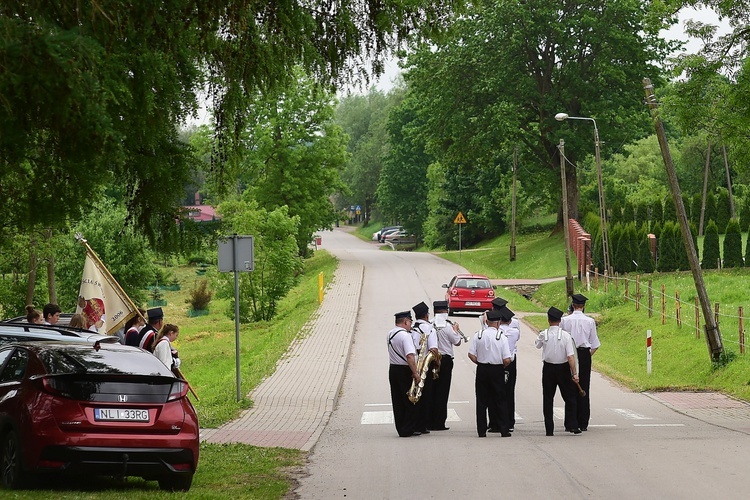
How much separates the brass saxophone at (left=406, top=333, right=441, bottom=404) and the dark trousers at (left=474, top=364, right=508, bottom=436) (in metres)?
0.63

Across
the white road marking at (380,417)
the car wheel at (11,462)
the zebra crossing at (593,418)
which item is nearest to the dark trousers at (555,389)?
the zebra crossing at (593,418)

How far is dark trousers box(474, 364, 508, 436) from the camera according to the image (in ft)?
49.3

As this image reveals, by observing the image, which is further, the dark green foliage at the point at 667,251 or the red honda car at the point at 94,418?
the dark green foliage at the point at 667,251

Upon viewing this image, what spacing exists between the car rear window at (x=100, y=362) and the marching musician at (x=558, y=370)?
21.4 ft

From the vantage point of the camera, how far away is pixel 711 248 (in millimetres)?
45719

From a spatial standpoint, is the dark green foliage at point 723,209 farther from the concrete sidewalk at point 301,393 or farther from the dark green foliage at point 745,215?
the concrete sidewalk at point 301,393

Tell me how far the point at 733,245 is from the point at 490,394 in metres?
32.1

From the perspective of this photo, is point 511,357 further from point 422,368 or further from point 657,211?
point 657,211

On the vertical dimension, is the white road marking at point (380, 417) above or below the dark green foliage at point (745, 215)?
below

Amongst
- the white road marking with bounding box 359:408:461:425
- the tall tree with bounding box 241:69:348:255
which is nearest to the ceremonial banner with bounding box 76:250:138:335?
the white road marking with bounding box 359:408:461:425

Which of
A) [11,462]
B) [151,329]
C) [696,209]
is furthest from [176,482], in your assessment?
[696,209]

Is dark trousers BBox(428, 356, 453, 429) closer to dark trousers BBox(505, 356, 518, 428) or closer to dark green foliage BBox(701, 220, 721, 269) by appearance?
dark trousers BBox(505, 356, 518, 428)

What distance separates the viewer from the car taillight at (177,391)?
10.2m

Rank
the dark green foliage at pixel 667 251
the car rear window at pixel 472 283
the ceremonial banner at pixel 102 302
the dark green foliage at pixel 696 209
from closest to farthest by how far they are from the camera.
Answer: the ceremonial banner at pixel 102 302
the car rear window at pixel 472 283
the dark green foliage at pixel 667 251
the dark green foliage at pixel 696 209
